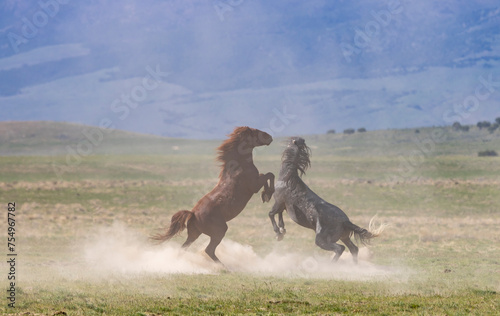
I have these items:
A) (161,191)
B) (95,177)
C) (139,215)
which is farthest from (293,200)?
(95,177)

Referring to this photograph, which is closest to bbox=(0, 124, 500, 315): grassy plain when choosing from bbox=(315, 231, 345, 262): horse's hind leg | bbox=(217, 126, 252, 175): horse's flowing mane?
bbox=(315, 231, 345, 262): horse's hind leg

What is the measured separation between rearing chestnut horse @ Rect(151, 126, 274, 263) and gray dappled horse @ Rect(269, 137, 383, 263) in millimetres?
385

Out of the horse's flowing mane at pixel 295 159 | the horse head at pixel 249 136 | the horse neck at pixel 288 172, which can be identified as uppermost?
the horse head at pixel 249 136

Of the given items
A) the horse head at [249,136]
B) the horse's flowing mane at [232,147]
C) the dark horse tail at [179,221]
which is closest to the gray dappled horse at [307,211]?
the horse head at [249,136]

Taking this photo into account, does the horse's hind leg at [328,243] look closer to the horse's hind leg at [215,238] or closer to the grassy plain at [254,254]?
the grassy plain at [254,254]

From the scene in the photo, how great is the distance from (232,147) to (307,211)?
7.73 feet

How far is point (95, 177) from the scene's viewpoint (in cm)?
6850

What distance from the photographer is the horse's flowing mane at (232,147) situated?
1744cm

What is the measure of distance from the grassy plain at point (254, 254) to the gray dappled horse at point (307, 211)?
30.7 inches

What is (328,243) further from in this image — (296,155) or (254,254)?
(254,254)

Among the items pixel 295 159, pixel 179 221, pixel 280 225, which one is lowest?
pixel 179 221

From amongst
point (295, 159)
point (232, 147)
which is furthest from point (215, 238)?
point (295, 159)

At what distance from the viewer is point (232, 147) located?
1747cm

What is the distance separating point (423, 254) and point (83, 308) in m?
13.2
